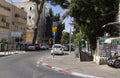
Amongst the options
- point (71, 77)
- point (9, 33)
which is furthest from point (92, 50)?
point (9, 33)

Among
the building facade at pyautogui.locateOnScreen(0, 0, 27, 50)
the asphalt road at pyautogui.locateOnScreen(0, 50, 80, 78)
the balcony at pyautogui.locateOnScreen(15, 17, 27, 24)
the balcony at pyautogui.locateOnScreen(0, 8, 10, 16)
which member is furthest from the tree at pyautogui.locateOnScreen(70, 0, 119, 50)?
the balcony at pyautogui.locateOnScreen(15, 17, 27, 24)

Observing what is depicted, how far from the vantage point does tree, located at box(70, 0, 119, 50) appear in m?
30.6

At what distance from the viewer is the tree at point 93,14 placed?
30.6 m

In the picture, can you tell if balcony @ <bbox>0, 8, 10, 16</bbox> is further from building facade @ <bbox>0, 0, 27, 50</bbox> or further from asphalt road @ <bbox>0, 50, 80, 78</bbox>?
asphalt road @ <bbox>0, 50, 80, 78</bbox>

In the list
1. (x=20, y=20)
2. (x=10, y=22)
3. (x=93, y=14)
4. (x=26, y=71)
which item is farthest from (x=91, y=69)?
(x=20, y=20)

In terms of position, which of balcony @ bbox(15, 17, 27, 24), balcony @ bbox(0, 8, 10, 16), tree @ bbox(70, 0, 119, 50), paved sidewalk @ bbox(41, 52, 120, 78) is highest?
balcony @ bbox(0, 8, 10, 16)

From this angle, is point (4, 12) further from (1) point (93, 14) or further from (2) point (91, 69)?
(2) point (91, 69)

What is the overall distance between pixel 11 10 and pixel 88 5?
4815cm

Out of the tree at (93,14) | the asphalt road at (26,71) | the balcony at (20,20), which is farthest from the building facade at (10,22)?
the asphalt road at (26,71)

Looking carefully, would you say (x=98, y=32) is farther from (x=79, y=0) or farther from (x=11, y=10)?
(x=11, y=10)

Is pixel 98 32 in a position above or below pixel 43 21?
below

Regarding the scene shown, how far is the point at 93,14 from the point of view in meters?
31.3

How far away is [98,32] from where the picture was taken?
32.6 metres

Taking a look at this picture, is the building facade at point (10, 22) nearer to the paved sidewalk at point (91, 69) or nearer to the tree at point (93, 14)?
the tree at point (93, 14)
